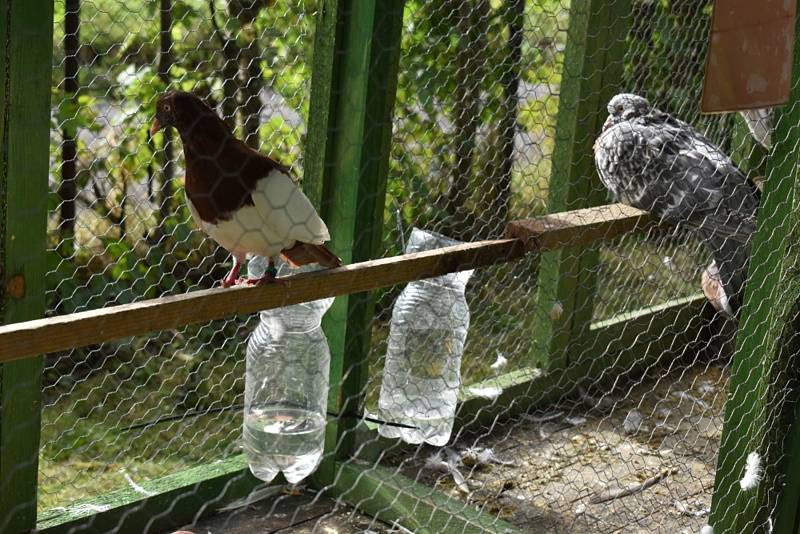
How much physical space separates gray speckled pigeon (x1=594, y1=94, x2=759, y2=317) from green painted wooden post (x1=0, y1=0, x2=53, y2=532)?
1482 millimetres

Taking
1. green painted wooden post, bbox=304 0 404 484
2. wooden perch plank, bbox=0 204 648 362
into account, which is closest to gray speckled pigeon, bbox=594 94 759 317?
wooden perch plank, bbox=0 204 648 362

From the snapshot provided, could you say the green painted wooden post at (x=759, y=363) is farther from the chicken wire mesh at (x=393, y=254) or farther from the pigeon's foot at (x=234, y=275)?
the pigeon's foot at (x=234, y=275)

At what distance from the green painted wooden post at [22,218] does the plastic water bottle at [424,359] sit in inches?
37.0

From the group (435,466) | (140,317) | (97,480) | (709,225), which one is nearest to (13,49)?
(140,317)

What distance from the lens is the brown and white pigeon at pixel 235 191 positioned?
1.71 metres

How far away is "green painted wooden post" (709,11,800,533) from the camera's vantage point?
2396mm

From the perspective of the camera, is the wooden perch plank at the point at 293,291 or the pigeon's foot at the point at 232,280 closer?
the wooden perch plank at the point at 293,291

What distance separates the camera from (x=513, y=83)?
332 cm

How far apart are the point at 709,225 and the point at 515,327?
1.02 m

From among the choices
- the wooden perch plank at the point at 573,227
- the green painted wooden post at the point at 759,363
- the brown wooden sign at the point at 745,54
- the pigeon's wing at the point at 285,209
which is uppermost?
the brown wooden sign at the point at 745,54

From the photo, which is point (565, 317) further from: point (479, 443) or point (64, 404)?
point (64, 404)

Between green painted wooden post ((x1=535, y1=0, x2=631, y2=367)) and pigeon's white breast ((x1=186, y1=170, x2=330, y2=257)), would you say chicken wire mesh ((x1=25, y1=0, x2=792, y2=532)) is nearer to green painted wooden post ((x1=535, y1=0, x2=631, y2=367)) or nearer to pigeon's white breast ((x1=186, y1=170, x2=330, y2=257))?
green painted wooden post ((x1=535, y1=0, x2=631, y2=367))

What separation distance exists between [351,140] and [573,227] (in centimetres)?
58

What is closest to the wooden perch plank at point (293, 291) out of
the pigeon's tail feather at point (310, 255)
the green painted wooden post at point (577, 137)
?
the pigeon's tail feather at point (310, 255)
